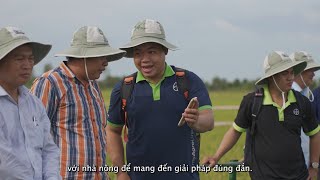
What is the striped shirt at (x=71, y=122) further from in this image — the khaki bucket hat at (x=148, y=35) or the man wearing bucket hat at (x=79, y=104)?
the khaki bucket hat at (x=148, y=35)

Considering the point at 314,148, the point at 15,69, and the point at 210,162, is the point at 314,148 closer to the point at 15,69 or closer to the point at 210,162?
the point at 210,162

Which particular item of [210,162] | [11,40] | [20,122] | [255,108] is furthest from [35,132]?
[255,108]

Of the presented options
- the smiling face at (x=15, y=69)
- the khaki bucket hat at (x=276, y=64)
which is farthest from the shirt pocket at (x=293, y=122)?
the smiling face at (x=15, y=69)

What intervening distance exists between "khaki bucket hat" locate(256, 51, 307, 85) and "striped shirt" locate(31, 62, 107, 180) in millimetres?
1690

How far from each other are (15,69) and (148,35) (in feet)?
4.04

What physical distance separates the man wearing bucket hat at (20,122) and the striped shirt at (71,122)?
617mm

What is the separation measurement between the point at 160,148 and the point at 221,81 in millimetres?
71807

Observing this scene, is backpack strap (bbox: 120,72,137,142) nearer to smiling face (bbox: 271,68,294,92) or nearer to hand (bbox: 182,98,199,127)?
hand (bbox: 182,98,199,127)

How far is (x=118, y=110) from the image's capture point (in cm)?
478

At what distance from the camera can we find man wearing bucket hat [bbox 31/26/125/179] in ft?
15.0

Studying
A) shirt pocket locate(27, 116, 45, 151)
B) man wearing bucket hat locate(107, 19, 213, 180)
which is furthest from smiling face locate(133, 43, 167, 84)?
shirt pocket locate(27, 116, 45, 151)

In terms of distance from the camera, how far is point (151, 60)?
4.62 metres

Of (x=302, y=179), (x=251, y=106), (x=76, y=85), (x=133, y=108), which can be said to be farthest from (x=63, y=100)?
(x=302, y=179)

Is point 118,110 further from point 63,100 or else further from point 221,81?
point 221,81
